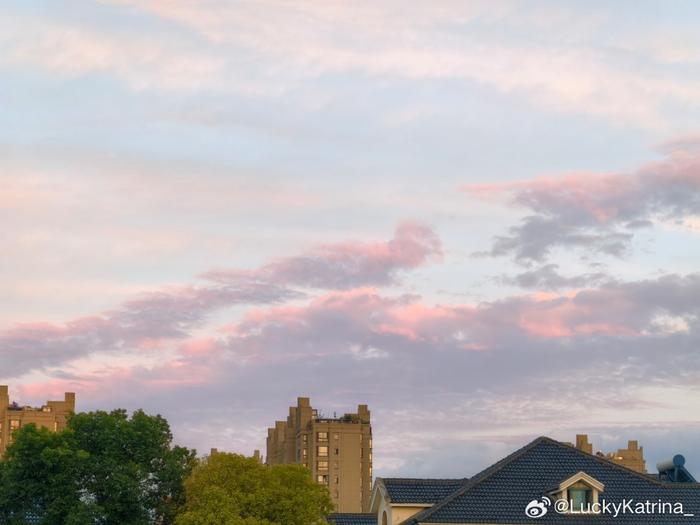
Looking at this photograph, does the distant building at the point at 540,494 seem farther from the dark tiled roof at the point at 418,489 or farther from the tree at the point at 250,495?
the tree at the point at 250,495

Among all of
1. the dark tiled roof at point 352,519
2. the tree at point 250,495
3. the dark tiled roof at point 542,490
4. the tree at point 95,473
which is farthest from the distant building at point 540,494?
the tree at point 95,473

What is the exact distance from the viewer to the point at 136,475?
246ft

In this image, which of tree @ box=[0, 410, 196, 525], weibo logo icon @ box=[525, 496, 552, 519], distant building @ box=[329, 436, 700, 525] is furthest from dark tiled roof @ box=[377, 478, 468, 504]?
tree @ box=[0, 410, 196, 525]

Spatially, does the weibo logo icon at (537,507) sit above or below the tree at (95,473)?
below

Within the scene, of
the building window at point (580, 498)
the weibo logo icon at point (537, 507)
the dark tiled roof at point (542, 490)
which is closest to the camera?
the dark tiled roof at point (542, 490)

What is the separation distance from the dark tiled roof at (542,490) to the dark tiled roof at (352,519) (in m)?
7.98

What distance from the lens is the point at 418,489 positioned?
222ft

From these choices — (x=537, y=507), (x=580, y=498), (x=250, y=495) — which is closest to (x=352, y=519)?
(x=250, y=495)

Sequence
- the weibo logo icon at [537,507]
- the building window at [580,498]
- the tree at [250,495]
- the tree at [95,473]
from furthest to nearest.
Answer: the tree at [95,473], the tree at [250,495], the building window at [580,498], the weibo logo icon at [537,507]

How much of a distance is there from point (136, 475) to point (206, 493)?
7.94m

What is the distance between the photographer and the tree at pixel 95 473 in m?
73.6

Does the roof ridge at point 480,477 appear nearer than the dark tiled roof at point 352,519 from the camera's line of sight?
Yes

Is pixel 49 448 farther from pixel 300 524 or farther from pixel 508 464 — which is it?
pixel 508 464

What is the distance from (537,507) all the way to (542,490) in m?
1.42
